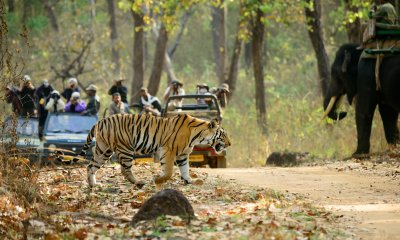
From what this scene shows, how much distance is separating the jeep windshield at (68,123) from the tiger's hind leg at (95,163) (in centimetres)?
841

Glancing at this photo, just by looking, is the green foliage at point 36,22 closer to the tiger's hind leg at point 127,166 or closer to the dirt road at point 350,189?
the dirt road at point 350,189

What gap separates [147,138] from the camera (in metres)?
14.0

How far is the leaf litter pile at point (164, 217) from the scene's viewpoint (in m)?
9.53

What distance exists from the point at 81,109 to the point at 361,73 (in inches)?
272

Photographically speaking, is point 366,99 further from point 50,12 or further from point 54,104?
point 50,12

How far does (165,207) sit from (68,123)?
42.2ft

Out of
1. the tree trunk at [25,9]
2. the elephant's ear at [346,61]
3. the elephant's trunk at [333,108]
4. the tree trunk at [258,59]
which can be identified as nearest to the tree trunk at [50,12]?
the tree trunk at [25,9]

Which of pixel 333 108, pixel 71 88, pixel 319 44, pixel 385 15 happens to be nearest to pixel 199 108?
pixel 333 108

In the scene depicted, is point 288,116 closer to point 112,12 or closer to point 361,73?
point 361,73

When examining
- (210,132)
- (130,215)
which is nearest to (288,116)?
(210,132)

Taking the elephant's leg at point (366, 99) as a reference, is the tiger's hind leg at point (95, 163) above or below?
below

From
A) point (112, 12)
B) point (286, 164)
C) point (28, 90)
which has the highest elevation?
point (112, 12)

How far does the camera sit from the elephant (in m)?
18.8

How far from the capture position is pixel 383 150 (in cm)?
2005
